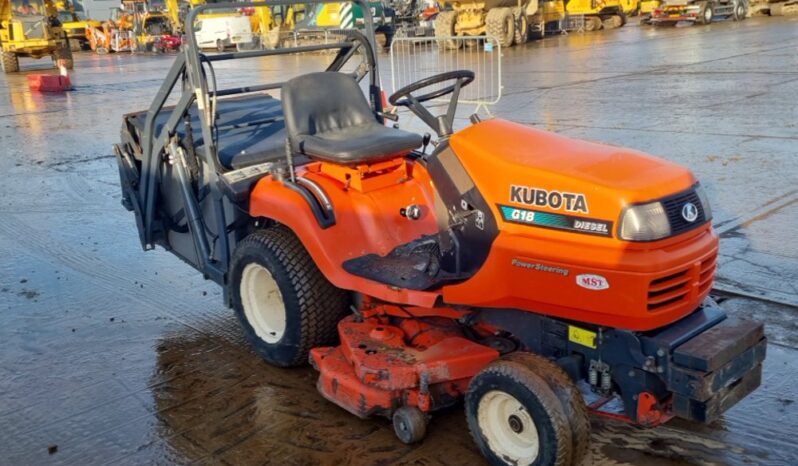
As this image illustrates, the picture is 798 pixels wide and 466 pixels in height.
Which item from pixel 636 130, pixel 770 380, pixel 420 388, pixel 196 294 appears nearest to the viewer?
pixel 420 388

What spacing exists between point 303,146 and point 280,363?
40.3 inches

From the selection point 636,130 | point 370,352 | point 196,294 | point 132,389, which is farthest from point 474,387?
point 636,130

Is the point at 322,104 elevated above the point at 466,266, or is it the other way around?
the point at 322,104

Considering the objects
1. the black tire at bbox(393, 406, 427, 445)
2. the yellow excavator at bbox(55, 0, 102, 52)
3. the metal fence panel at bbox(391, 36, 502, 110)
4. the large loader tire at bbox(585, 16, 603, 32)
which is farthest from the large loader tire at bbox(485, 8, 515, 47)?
the yellow excavator at bbox(55, 0, 102, 52)

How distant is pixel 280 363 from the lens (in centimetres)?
395

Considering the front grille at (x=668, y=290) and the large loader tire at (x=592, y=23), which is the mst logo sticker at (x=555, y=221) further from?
the large loader tire at (x=592, y=23)

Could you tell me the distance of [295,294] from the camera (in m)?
3.73

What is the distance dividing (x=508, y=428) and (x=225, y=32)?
26100mm

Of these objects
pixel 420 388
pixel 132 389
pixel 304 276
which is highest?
pixel 304 276

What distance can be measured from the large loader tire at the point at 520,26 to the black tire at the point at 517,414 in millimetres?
21608

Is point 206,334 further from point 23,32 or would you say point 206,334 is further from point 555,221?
point 23,32

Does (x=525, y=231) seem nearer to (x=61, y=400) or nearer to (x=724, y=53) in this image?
(x=61, y=400)

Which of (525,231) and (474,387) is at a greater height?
(525,231)

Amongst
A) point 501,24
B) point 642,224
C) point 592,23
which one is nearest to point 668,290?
point 642,224
